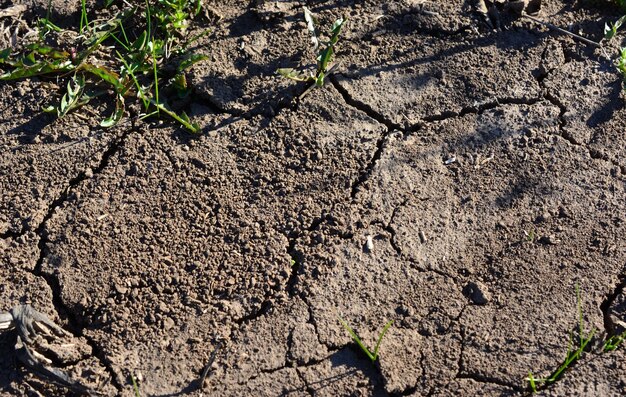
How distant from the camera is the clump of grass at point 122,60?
3346 mm

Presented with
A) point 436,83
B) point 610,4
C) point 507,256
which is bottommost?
point 507,256

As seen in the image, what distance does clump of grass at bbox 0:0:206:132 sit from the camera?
3.35 meters

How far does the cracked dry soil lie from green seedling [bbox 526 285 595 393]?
3cm

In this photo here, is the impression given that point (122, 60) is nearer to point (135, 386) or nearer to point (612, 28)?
point (135, 386)

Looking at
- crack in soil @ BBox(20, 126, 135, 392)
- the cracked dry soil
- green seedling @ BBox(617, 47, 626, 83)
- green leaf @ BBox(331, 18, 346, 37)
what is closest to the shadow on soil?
the cracked dry soil

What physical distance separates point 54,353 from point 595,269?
6.65 ft

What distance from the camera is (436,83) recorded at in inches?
135

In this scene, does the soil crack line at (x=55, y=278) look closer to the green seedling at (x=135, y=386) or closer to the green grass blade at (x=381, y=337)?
the green seedling at (x=135, y=386)

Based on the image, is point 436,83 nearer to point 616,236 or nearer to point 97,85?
point 616,236

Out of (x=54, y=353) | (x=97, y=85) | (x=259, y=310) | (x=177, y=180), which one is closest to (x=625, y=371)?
(x=259, y=310)

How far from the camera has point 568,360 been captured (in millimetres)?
2826

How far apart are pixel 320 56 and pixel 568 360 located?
5.22 ft

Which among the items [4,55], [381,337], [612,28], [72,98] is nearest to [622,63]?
[612,28]

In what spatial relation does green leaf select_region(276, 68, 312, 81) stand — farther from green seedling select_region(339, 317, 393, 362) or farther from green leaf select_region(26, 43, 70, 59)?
green seedling select_region(339, 317, 393, 362)
